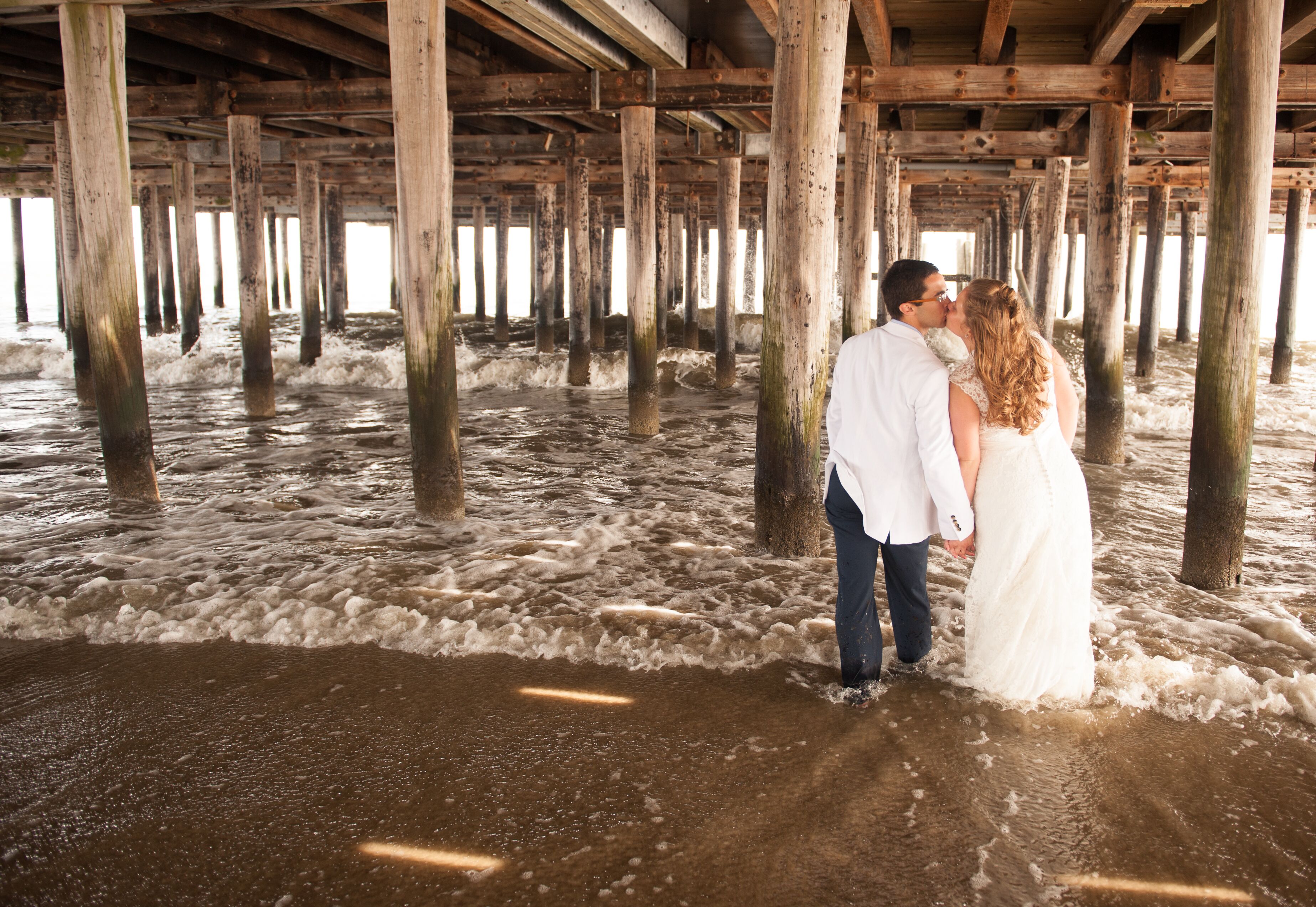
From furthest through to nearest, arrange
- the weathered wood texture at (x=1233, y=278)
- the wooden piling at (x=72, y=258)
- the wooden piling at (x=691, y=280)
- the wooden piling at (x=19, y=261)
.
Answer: the wooden piling at (x=19, y=261)
the wooden piling at (x=691, y=280)
the wooden piling at (x=72, y=258)
the weathered wood texture at (x=1233, y=278)

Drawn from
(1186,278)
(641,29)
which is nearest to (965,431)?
(641,29)

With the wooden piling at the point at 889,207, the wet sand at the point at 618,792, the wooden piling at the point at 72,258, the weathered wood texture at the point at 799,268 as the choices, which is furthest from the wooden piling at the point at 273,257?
the wet sand at the point at 618,792

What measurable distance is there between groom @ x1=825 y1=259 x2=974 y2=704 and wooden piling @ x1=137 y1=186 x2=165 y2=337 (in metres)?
19.3

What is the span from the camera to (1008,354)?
276 cm

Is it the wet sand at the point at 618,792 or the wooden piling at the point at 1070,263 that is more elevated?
the wooden piling at the point at 1070,263

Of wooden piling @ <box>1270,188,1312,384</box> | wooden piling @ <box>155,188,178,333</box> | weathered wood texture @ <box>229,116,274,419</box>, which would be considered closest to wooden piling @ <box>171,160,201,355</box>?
wooden piling @ <box>155,188,178,333</box>

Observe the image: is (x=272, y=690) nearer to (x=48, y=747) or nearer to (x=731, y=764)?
(x=48, y=747)

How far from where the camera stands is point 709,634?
12.5ft

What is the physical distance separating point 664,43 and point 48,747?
675cm

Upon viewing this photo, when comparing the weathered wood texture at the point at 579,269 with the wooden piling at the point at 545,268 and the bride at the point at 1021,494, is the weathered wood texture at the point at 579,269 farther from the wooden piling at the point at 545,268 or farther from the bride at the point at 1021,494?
the bride at the point at 1021,494

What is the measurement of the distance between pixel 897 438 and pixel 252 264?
8.52m

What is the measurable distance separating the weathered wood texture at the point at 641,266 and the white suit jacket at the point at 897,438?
551 cm

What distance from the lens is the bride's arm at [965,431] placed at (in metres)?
2.85

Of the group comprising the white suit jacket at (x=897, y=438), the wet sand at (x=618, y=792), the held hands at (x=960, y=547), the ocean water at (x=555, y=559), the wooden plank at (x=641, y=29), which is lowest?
the wet sand at (x=618, y=792)
